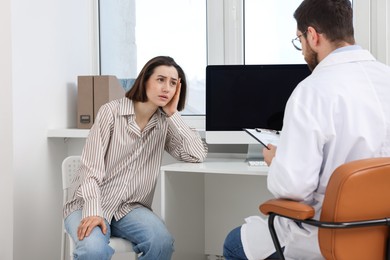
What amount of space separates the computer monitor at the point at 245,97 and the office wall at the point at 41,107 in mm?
982

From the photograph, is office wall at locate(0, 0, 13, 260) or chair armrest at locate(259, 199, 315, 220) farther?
office wall at locate(0, 0, 13, 260)

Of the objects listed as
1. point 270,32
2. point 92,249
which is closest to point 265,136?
point 92,249

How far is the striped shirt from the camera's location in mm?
2258

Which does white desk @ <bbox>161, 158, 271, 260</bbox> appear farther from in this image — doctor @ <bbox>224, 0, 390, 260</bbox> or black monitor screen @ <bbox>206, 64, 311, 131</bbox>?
doctor @ <bbox>224, 0, 390, 260</bbox>

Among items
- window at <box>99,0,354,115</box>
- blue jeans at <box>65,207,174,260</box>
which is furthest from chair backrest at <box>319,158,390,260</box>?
window at <box>99,0,354,115</box>

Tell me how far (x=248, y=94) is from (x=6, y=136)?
1251 mm

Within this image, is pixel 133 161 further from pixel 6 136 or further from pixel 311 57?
pixel 311 57

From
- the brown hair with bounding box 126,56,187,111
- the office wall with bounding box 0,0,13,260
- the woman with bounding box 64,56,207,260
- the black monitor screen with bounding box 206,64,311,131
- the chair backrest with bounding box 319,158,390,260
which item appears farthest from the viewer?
the office wall with bounding box 0,0,13,260

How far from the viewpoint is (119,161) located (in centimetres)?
234

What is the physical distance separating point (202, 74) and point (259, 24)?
1.47 feet

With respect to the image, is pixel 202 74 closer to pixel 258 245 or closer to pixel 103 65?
pixel 103 65

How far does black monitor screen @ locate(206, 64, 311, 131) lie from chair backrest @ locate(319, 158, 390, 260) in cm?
112

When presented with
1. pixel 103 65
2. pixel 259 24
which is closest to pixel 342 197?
pixel 259 24

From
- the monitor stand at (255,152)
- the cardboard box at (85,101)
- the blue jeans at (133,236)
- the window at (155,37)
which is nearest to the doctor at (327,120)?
the blue jeans at (133,236)
